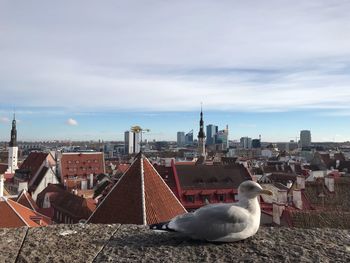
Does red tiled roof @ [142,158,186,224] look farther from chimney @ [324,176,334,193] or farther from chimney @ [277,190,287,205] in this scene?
chimney @ [324,176,334,193]

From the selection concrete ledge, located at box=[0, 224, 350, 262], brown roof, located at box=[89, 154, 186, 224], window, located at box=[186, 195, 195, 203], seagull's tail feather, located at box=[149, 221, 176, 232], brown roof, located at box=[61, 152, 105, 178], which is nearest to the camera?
concrete ledge, located at box=[0, 224, 350, 262]

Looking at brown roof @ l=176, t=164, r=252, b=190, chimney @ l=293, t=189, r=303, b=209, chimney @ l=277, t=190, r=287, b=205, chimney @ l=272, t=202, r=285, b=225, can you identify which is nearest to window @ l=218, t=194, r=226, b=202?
brown roof @ l=176, t=164, r=252, b=190

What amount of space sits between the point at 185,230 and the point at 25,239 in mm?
1510

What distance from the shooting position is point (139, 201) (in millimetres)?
11148

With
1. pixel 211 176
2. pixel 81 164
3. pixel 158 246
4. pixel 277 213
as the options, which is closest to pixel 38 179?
pixel 81 164

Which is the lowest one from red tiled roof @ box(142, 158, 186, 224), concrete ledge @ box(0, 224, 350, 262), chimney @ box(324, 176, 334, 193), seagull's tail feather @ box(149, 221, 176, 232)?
chimney @ box(324, 176, 334, 193)

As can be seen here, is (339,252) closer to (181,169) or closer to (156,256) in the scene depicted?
(156,256)

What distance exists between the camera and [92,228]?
414 centimetres

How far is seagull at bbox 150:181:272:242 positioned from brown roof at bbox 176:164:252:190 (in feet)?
90.8

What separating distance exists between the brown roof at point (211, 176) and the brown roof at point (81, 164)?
76.1 feet

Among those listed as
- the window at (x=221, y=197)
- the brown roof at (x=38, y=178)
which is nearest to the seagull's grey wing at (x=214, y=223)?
the window at (x=221, y=197)

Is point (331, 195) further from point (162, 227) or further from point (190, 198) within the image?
point (162, 227)

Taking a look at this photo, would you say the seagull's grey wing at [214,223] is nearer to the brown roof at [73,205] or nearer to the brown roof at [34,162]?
the brown roof at [73,205]

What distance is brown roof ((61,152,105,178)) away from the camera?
53156 millimetres
